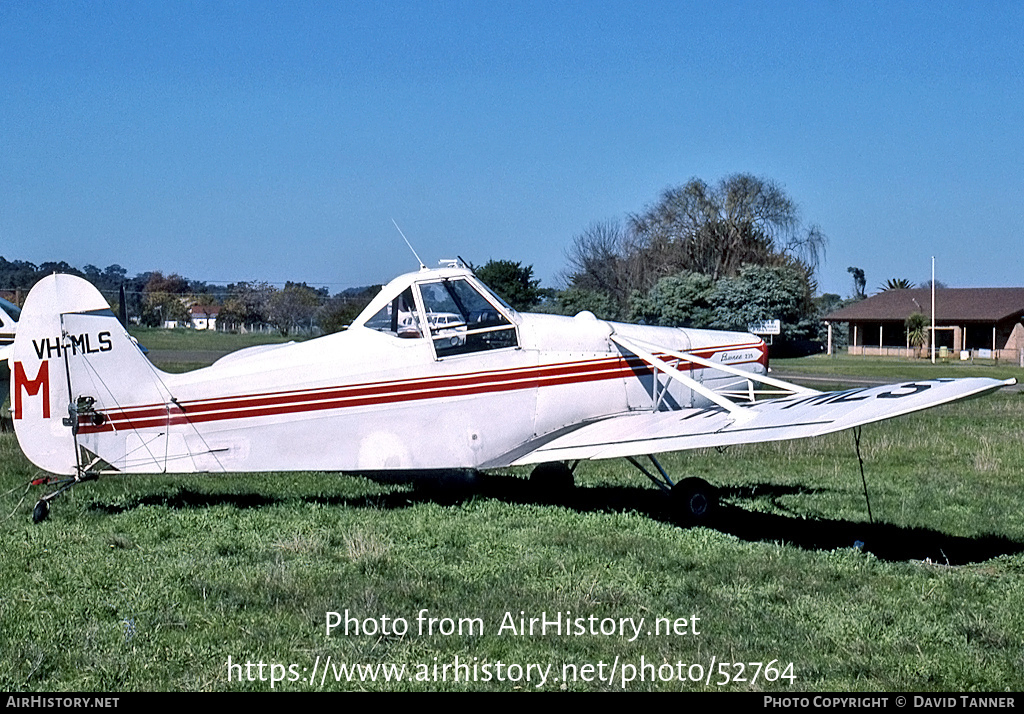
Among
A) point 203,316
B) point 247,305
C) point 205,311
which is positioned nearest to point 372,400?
point 247,305

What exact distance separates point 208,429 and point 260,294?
1403 inches

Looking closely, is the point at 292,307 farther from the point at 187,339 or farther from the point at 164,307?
the point at 164,307

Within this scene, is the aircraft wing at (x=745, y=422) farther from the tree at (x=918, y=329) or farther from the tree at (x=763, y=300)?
the tree at (x=918, y=329)

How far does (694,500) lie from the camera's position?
8.49 meters

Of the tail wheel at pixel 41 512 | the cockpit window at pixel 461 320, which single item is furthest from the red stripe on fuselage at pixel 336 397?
the tail wheel at pixel 41 512

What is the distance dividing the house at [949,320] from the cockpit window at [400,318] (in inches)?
2179

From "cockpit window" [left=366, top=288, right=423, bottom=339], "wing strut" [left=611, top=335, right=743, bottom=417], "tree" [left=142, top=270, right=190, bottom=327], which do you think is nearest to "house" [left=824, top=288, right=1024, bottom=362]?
"tree" [left=142, top=270, right=190, bottom=327]

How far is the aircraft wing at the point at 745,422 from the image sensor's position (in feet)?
23.1

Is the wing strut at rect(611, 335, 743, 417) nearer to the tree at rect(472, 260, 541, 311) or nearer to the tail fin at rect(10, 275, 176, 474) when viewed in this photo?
the tail fin at rect(10, 275, 176, 474)

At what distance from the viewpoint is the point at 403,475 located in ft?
36.2

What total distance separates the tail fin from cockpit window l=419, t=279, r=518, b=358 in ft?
7.65

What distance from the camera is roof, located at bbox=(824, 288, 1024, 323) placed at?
60812mm
